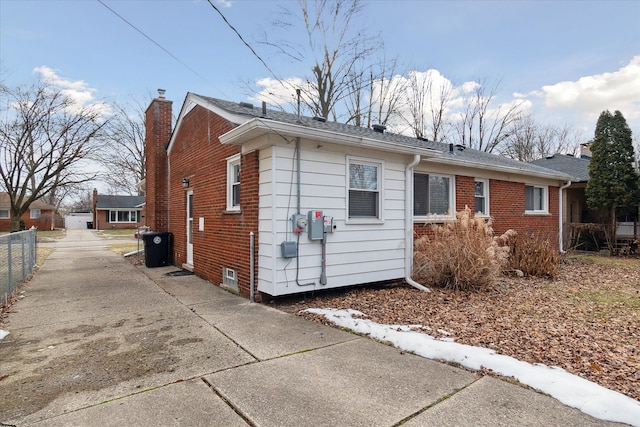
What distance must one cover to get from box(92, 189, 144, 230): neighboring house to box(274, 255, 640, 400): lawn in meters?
41.2

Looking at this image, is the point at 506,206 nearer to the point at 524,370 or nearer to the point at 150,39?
the point at 524,370

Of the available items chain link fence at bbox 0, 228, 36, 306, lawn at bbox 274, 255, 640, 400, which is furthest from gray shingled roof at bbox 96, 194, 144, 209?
lawn at bbox 274, 255, 640, 400

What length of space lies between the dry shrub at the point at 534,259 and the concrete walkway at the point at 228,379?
6.06 meters

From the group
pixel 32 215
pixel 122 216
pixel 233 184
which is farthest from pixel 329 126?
pixel 32 215

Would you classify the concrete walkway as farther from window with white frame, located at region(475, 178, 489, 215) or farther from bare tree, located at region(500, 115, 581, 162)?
bare tree, located at region(500, 115, 581, 162)

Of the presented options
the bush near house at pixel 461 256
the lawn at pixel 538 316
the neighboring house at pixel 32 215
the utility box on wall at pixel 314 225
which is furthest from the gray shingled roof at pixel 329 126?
the neighboring house at pixel 32 215

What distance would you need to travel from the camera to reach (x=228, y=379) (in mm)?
3111

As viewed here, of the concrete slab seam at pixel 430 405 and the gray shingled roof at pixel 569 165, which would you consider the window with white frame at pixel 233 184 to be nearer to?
the concrete slab seam at pixel 430 405

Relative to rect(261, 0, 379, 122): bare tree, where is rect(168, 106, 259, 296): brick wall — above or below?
below

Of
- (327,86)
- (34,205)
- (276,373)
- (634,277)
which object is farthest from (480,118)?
(34,205)

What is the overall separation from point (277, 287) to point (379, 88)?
20.0m

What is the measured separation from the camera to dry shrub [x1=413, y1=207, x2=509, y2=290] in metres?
6.51

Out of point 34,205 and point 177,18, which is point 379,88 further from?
point 34,205

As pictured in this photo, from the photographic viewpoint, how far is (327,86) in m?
21.0
